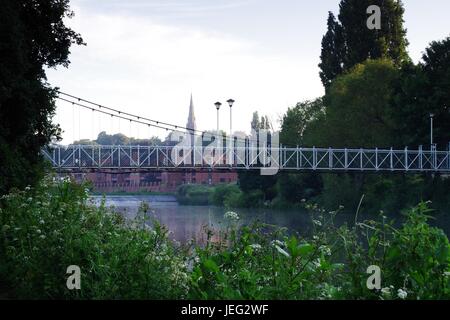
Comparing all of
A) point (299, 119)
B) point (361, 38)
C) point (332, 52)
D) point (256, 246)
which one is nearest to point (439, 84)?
point (361, 38)

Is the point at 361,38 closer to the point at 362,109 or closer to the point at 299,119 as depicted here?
the point at 362,109

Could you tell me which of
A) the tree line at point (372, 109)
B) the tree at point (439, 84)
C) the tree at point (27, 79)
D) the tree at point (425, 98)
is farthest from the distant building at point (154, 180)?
the tree at point (27, 79)

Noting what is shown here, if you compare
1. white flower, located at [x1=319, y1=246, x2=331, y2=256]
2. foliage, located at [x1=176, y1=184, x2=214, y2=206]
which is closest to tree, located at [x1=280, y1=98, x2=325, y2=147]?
foliage, located at [x1=176, y1=184, x2=214, y2=206]

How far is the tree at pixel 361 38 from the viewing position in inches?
2128

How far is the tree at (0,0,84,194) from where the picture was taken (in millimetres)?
15250

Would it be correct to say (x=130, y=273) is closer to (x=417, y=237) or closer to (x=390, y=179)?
(x=417, y=237)

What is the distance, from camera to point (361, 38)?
178 ft

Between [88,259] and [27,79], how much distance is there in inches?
398

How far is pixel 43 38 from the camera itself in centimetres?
1711

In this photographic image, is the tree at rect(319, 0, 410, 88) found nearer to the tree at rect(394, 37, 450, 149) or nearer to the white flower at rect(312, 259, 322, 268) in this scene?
the tree at rect(394, 37, 450, 149)

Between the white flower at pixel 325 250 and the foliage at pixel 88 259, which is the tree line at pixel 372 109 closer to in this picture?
the foliage at pixel 88 259

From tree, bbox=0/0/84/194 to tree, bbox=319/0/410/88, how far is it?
39.6 m

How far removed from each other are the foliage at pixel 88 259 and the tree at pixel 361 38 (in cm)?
4691
